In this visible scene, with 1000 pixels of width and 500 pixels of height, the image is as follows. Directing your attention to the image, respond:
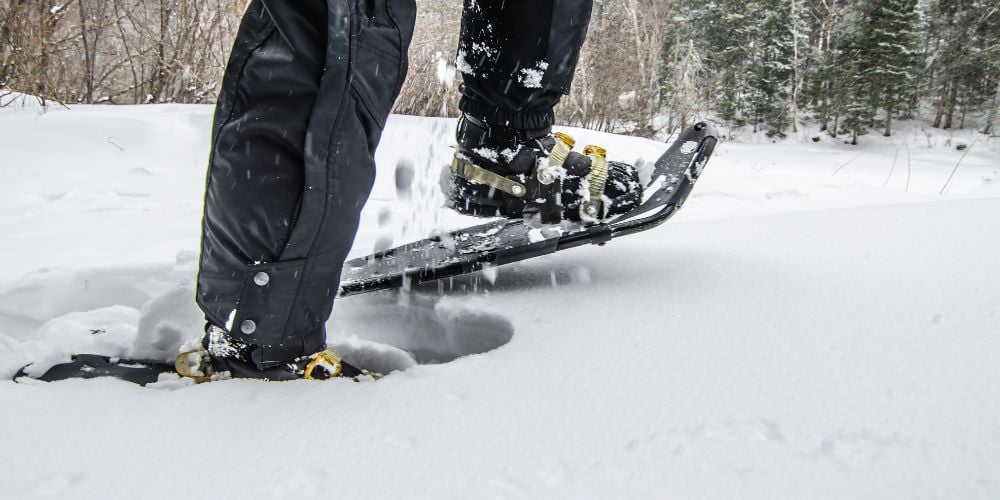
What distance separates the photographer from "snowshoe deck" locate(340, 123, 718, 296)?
1.05 m

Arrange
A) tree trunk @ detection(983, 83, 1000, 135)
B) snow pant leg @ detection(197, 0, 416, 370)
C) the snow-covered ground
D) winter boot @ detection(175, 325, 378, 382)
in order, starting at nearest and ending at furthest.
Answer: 1. the snow-covered ground
2. snow pant leg @ detection(197, 0, 416, 370)
3. winter boot @ detection(175, 325, 378, 382)
4. tree trunk @ detection(983, 83, 1000, 135)

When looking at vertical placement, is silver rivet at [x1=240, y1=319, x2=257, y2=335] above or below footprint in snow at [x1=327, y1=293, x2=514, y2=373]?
above

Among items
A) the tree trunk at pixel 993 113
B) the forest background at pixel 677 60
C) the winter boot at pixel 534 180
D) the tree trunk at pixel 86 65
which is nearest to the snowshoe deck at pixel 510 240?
the winter boot at pixel 534 180

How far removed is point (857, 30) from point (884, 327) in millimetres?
22310

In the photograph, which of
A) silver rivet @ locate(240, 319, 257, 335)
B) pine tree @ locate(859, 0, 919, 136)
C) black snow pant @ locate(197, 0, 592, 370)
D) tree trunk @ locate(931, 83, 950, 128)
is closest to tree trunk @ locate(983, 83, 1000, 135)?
tree trunk @ locate(931, 83, 950, 128)

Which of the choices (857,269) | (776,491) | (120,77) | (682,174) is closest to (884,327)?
(857,269)

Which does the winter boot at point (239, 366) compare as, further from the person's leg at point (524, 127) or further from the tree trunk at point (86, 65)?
the tree trunk at point (86, 65)

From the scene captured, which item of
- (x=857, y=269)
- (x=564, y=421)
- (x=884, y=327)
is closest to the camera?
(x=564, y=421)

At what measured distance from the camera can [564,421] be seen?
0.57m

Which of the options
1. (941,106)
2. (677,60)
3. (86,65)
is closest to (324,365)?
(86,65)

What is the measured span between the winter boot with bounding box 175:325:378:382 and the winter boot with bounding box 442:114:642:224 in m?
0.55

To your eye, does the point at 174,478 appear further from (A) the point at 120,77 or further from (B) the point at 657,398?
(A) the point at 120,77

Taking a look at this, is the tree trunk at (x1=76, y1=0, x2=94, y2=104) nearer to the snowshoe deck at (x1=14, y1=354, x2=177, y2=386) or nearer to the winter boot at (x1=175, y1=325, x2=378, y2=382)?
the snowshoe deck at (x1=14, y1=354, x2=177, y2=386)

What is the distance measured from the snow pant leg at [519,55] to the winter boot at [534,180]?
0.14ft
